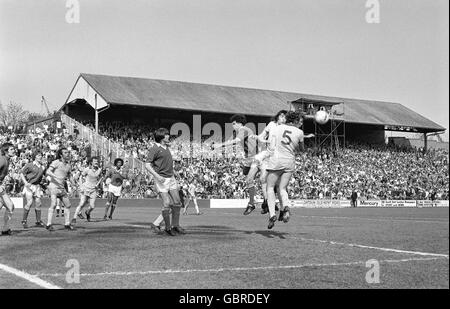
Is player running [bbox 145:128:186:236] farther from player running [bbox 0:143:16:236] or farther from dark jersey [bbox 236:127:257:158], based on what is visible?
player running [bbox 0:143:16:236]

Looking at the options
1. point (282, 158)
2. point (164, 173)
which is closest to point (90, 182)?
point (164, 173)

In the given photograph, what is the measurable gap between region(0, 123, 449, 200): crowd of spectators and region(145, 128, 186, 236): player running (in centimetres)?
2136

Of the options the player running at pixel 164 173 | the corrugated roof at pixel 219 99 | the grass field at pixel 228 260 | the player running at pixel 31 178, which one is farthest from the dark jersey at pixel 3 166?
the corrugated roof at pixel 219 99

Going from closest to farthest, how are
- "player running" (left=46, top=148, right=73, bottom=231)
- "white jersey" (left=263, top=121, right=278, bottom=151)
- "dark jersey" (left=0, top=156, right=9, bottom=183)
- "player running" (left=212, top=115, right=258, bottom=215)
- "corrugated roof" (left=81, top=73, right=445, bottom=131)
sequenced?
"white jersey" (left=263, top=121, right=278, bottom=151)
"dark jersey" (left=0, top=156, right=9, bottom=183)
"player running" (left=212, top=115, right=258, bottom=215)
"player running" (left=46, top=148, right=73, bottom=231)
"corrugated roof" (left=81, top=73, right=445, bottom=131)

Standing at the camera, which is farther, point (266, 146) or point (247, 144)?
point (247, 144)

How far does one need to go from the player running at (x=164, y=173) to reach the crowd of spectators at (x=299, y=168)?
841 inches

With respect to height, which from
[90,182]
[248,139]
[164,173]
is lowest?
[90,182]

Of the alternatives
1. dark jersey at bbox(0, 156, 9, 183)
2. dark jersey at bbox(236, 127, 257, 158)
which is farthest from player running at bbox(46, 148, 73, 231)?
dark jersey at bbox(236, 127, 257, 158)

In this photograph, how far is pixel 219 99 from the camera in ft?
180

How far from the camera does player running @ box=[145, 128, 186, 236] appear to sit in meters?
12.3

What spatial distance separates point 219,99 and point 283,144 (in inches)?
1716

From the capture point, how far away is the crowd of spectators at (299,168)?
38.4 meters

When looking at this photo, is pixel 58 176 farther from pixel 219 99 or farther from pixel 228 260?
pixel 219 99

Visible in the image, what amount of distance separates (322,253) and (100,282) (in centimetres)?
372
